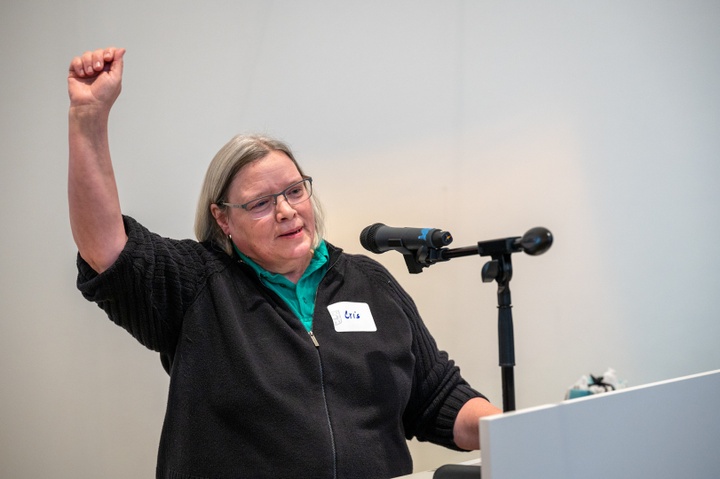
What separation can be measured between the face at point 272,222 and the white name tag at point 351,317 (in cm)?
15

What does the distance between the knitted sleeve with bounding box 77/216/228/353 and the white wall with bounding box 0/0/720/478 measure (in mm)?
1168

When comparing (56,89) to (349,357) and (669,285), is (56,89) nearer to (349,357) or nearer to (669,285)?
(349,357)

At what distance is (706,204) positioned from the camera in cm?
265

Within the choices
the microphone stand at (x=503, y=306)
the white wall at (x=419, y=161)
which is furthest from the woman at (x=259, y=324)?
the white wall at (x=419, y=161)

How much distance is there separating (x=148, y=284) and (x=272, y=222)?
36 centimetres

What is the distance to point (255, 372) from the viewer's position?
5.63ft

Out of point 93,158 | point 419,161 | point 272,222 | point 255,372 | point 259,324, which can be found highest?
point 419,161

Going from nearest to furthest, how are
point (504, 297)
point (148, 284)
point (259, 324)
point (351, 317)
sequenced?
1. point (504, 297)
2. point (148, 284)
3. point (259, 324)
4. point (351, 317)

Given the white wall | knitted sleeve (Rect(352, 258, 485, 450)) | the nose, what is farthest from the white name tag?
the white wall

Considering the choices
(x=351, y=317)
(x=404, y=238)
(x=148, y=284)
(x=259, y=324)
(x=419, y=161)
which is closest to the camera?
(x=404, y=238)

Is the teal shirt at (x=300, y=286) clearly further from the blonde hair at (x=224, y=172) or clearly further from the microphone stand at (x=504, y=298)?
the microphone stand at (x=504, y=298)

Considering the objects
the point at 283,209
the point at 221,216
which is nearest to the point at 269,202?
the point at 283,209

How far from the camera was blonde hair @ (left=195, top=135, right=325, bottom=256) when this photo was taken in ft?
6.45

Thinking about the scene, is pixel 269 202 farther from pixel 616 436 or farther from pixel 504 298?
pixel 616 436
